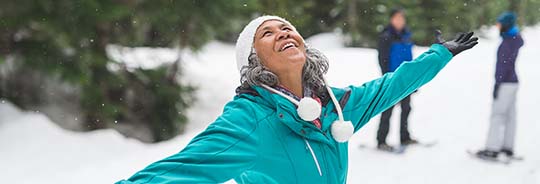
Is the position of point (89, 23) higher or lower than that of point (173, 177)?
higher

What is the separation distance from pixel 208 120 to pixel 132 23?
2213 millimetres

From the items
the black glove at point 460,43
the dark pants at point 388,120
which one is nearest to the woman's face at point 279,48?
the black glove at point 460,43

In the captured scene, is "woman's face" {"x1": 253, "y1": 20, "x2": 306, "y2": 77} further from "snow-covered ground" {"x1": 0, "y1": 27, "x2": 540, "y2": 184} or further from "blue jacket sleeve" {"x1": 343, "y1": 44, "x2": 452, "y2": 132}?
"snow-covered ground" {"x1": 0, "y1": 27, "x2": 540, "y2": 184}

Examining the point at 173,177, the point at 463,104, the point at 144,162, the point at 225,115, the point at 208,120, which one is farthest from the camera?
the point at 208,120

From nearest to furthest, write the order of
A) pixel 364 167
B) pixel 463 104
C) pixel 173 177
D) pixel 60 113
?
1. pixel 173 177
2. pixel 364 167
3. pixel 463 104
4. pixel 60 113

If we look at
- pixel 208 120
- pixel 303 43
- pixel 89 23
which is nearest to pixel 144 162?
pixel 89 23

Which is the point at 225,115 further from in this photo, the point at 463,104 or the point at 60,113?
the point at 60,113

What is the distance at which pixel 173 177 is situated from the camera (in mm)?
1518

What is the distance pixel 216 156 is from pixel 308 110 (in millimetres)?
308

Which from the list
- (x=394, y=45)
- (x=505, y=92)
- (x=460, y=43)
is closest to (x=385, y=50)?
(x=394, y=45)

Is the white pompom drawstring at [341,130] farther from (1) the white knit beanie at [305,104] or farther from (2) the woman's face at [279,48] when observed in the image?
(2) the woman's face at [279,48]

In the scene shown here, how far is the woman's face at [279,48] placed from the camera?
73.2 inches

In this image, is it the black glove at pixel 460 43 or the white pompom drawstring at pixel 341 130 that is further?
the black glove at pixel 460 43

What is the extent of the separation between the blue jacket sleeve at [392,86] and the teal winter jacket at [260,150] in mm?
52
